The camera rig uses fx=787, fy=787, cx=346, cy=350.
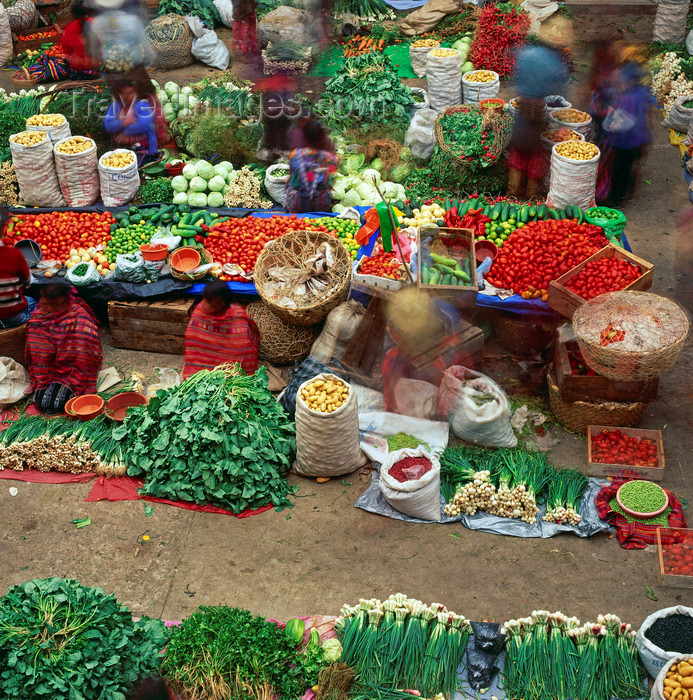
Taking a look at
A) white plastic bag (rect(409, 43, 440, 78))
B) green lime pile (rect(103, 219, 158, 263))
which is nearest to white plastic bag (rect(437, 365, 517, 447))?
green lime pile (rect(103, 219, 158, 263))

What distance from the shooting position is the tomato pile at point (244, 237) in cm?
702

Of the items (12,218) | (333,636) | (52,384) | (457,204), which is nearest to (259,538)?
(333,636)

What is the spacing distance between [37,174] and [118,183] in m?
0.85

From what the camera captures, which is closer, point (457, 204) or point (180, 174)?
point (457, 204)

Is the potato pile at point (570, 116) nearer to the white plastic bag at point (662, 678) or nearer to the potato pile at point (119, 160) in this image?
the potato pile at point (119, 160)

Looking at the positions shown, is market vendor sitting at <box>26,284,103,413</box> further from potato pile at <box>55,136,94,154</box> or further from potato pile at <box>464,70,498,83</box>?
potato pile at <box>464,70,498,83</box>

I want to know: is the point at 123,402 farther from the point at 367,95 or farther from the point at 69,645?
the point at 367,95

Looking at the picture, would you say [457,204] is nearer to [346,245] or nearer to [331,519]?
[346,245]

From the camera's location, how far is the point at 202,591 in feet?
16.1

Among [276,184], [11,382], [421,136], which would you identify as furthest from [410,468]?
[421,136]

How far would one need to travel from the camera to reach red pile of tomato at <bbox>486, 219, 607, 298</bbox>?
6.37 metres

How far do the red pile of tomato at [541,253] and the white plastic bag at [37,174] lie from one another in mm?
4636

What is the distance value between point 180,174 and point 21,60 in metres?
5.74

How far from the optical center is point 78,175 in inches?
316
